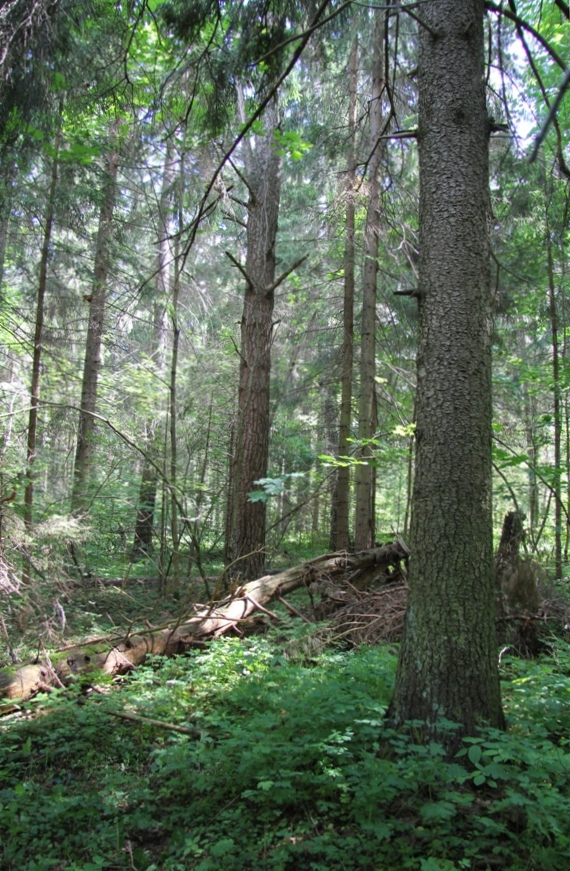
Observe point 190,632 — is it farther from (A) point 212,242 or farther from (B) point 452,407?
(A) point 212,242

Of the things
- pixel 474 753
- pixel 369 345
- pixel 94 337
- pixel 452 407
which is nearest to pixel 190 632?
pixel 474 753

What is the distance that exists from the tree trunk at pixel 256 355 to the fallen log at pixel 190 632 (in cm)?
103

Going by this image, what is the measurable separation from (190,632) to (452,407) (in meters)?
3.80

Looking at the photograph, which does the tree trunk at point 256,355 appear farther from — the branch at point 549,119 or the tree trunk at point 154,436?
the branch at point 549,119

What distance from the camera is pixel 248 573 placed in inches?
294

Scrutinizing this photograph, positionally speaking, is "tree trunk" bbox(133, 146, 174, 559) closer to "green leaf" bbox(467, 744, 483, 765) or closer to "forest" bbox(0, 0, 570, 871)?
"forest" bbox(0, 0, 570, 871)

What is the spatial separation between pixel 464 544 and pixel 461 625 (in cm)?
47

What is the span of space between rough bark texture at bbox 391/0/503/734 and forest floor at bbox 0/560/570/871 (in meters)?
0.35

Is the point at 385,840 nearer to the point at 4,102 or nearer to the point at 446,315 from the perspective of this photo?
the point at 446,315

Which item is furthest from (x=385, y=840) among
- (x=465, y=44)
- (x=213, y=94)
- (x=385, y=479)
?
(x=385, y=479)

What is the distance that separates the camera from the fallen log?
459 centimetres

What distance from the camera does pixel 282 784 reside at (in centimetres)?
291

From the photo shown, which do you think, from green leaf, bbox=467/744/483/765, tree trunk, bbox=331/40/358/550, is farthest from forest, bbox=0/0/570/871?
tree trunk, bbox=331/40/358/550

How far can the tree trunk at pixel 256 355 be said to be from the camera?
24.9 ft
